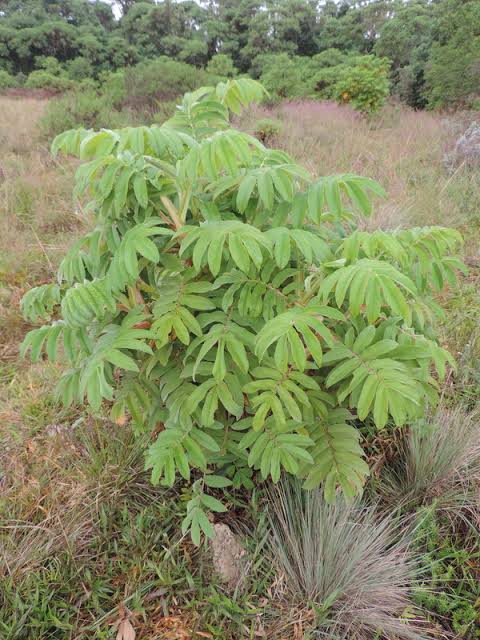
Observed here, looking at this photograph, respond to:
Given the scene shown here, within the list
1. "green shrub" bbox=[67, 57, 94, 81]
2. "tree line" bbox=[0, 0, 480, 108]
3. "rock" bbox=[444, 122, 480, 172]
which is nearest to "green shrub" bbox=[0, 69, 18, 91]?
"tree line" bbox=[0, 0, 480, 108]

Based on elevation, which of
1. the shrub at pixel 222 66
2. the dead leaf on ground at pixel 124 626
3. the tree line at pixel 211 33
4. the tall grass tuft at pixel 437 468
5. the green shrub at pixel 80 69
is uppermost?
the tree line at pixel 211 33

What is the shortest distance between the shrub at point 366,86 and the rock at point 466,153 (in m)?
3.84

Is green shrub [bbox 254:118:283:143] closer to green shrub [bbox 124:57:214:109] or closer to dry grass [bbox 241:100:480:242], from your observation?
dry grass [bbox 241:100:480:242]

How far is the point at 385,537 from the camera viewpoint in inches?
64.2

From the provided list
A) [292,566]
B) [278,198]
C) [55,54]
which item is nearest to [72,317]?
[278,198]

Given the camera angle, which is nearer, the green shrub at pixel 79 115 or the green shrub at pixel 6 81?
the green shrub at pixel 79 115

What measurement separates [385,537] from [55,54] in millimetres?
25522

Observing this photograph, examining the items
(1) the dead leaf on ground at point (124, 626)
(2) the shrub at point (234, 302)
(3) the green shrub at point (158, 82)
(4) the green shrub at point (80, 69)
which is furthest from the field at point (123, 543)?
(4) the green shrub at point (80, 69)

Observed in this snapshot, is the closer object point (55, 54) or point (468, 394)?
point (468, 394)

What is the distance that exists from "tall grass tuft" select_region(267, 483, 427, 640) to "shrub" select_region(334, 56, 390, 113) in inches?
379

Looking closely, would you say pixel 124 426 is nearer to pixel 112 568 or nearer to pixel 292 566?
pixel 112 568

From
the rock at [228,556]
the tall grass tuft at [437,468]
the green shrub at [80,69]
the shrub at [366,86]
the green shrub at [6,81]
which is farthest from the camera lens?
the green shrub at [80,69]

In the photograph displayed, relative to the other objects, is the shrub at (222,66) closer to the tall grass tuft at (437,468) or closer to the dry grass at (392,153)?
the dry grass at (392,153)

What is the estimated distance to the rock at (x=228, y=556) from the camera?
63.4 inches
